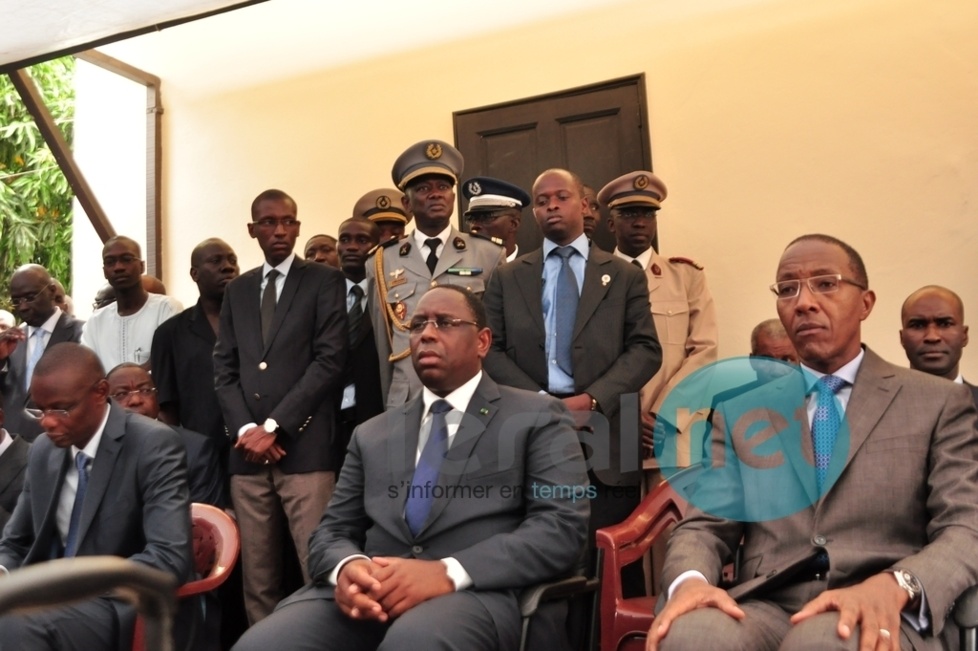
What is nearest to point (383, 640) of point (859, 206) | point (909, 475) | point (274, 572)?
point (909, 475)

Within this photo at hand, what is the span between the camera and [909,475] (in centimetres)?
263

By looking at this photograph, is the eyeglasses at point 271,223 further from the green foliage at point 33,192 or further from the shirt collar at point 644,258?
the green foliage at point 33,192

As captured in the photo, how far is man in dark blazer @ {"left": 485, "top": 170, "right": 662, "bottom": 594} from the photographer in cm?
399

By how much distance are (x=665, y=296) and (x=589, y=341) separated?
1.11 meters

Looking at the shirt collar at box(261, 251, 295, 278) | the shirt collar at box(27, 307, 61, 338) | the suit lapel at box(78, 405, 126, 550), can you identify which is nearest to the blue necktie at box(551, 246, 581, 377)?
the shirt collar at box(261, 251, 295, 278)

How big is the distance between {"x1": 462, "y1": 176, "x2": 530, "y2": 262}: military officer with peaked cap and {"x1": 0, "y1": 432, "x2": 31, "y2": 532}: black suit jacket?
2.50 meters

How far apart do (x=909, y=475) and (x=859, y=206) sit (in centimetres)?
326

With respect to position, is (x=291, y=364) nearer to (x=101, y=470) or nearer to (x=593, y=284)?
(x=101, y=470)

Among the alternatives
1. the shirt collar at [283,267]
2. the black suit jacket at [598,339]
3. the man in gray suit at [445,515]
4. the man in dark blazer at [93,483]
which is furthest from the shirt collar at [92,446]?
the black suit jacket at [598,339]

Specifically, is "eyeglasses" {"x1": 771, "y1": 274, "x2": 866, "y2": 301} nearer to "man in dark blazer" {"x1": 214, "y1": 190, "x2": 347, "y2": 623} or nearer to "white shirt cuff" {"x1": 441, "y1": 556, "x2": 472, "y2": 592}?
"white shirt cuff" {"x1": 441, "y1": 556, "x2": 472, "y2": 592}

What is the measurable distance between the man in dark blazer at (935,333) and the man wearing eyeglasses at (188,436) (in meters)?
3.13

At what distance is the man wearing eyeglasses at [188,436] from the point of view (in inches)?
179

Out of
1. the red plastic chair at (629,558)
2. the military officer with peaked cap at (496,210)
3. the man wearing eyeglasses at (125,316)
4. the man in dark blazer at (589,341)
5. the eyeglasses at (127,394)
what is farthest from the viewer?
the military officer with peaked cap at (496,210)
